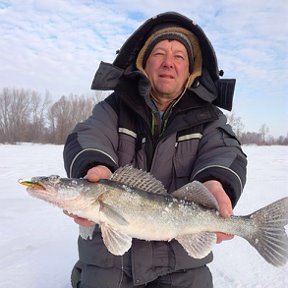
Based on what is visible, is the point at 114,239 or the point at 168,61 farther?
the point at 168,61

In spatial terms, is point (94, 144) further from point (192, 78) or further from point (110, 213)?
point (192, 78)

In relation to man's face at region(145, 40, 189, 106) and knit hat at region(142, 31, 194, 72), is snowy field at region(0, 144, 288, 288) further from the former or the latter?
knit hat at region(142, 31, 194, 72)

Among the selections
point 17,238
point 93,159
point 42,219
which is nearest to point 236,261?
point 93,159

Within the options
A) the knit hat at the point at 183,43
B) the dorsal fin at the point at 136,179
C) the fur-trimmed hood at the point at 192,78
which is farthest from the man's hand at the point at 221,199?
the knit hat at the point at 183,43

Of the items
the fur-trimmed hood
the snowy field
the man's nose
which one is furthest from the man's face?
the snowy field

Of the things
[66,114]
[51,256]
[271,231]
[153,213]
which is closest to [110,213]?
[153,213]

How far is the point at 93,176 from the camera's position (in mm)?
2279

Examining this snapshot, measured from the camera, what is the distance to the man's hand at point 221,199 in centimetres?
243

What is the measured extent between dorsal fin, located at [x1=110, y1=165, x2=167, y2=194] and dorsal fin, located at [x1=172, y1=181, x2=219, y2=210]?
0.53 ft

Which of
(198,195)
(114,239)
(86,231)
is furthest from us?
(86,231)

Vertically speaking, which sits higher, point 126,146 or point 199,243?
point 126,146

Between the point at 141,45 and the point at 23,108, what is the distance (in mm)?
54409

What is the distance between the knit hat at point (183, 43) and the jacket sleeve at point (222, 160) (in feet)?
1.66

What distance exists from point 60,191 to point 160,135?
105cm
